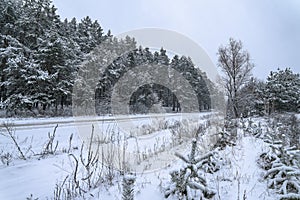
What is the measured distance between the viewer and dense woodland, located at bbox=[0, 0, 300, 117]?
15680 mm

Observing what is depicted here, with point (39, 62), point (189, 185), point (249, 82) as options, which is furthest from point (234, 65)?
point (189, 185)

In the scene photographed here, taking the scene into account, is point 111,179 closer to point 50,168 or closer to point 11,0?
point 50,168

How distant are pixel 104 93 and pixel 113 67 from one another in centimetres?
355

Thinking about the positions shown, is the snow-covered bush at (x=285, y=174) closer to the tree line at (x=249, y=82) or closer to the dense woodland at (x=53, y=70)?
the dense woodland at (x=53, y=70)

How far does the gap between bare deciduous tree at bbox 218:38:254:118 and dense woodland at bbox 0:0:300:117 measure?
0.81 m

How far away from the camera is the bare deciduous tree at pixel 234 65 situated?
25.2m

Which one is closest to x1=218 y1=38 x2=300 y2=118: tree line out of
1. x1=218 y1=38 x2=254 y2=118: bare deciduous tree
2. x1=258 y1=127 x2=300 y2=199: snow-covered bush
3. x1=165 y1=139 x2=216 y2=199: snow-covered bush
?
x1=218 y1=38 x2=254 y2=118: bare deciduous tree

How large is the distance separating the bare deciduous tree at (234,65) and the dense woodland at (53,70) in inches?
31.7

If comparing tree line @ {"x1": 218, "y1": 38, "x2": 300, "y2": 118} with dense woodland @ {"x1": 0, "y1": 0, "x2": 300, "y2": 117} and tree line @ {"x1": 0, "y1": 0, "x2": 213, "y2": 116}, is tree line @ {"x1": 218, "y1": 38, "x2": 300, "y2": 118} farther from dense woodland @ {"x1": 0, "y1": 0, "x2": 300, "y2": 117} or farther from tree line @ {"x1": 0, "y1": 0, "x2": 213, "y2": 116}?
tree line @ {"x1": 0, "y1": 0, "x2": 213, "y2": 116}

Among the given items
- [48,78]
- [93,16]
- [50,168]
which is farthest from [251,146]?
[93,16]

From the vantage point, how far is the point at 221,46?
26688 millimetres

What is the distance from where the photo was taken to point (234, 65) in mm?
25500

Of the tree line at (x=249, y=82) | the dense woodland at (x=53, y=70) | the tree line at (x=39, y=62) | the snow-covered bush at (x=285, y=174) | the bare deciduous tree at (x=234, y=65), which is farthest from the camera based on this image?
the bare deciduous tree at (x=234, y=65)

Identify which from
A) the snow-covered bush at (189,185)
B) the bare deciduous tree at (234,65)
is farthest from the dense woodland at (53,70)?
the snow-covered bush at (189,185)
